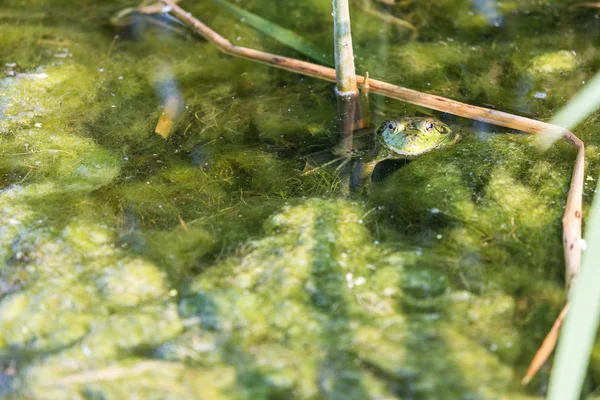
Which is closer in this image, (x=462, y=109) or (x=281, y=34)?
(x=462, y=109)

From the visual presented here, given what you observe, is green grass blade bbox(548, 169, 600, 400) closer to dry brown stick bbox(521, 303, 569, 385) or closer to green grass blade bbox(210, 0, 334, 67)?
dry brown stick bbox(521, 303, 569, 385)

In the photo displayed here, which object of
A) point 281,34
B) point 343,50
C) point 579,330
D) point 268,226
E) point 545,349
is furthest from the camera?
point 281,34

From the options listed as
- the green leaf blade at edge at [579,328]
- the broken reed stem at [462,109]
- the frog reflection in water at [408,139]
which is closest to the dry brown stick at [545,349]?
the broken reed stem at [462,109]

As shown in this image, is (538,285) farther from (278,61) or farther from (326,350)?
(278,61)

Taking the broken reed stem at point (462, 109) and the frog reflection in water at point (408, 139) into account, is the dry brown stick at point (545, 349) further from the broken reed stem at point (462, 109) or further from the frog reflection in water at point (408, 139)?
the frog reflection in water at point (408, 139)

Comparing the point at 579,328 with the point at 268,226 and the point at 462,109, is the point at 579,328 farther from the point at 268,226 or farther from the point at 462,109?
the point at 462,109

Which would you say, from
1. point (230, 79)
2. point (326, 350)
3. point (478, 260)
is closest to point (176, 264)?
point (326, 350)

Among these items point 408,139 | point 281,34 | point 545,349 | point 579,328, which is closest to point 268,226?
point 408,139
